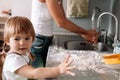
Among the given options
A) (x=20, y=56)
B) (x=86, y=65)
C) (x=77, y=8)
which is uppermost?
(x=77, y=8)

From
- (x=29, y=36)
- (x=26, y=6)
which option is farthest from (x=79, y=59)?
(x=26, y=6)

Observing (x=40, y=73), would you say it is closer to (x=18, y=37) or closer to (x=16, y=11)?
(x=18, y=37)

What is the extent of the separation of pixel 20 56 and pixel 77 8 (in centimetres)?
135

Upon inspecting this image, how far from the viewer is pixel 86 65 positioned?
148cm

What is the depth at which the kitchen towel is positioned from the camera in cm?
241

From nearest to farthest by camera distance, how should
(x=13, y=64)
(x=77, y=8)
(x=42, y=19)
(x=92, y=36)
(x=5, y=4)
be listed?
(x=13, y=64), (x=42, y=19), (x=92, y=36), (x=77, y=8), (x=5, y=4)

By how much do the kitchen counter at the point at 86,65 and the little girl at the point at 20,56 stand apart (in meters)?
0.13

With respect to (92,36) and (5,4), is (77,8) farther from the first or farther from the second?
(5,4)

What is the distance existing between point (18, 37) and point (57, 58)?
18.1 inches

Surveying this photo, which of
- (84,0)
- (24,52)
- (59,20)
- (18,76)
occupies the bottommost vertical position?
(18,76)

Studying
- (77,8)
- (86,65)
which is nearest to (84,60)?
(86,65)

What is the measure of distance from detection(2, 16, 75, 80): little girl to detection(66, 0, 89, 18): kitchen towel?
122 cm

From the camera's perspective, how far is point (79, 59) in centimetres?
163

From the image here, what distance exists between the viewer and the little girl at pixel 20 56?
3.67 feet
